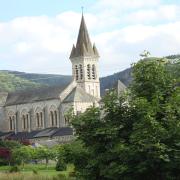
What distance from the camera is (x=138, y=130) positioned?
18953mm

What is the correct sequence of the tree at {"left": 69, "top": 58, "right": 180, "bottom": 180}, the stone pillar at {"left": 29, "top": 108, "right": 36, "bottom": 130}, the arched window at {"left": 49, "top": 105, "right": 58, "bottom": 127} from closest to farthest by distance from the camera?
the tree at {"left": 69, "top": 58, "right": 180, "bottom": 180} < the arched window at {"left": 49, "top": 105, "right": 58, "bottom": 127} < the stone pillar at {"left": 29, "top": 108, "right": 36, "bottom": 130}

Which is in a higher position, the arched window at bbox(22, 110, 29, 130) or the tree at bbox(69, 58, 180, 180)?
the tree at bbox(69, 58, 180, 180)

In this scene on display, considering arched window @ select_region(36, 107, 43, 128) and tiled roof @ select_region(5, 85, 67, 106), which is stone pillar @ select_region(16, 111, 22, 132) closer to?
tiled roof @ select_region(5, 85, 67, 106)

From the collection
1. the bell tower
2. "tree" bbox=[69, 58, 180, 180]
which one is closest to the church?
the bell tower

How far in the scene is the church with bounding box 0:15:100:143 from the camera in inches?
4168

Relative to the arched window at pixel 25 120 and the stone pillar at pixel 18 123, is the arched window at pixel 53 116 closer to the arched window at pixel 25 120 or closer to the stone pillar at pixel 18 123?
the arched window at pixel 25 120

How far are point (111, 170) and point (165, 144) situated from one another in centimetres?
193

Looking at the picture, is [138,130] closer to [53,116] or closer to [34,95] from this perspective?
[53,116]

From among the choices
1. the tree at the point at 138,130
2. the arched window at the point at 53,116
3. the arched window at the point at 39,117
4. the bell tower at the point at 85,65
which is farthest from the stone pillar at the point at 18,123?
the tree at the point at 138,130

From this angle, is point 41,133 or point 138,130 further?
point 41,133

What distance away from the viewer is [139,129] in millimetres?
18953

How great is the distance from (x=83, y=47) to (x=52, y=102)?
1439cm

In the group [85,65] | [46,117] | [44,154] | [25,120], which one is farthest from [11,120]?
[44,154]

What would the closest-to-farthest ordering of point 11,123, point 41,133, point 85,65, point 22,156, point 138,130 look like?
point 138,130 < point 22,156 < point 41,133 < point 85,65 < point 11,123
